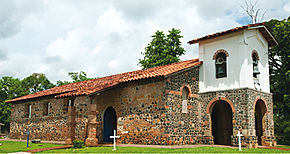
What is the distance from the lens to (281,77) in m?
21.9

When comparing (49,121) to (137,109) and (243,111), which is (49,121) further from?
(243,111)

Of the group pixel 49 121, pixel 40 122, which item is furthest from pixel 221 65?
pixel 40 122

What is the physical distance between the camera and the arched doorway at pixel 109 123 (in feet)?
58.9

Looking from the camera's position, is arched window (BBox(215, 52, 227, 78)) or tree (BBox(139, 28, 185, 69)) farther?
tree (BBox(139, 28, 185, 69))

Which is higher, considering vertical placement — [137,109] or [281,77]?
[281,77]

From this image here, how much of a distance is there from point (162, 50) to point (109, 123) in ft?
53.1

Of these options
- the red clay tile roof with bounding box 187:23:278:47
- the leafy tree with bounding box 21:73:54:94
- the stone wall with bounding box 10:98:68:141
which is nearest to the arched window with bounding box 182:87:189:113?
the red clay tile roof with bounding box 187:23:278:47

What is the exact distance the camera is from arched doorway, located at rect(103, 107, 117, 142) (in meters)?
18.0

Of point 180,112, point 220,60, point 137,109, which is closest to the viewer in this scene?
point 180,112

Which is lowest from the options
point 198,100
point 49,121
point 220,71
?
point 49,121

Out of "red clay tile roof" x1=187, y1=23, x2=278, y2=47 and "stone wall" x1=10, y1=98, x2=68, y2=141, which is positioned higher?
"red clay tile roof" x1=187, y1=23, x2=278, y2=47

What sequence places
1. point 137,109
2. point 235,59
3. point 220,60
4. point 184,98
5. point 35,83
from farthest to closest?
point 35,83
point 220,60
point 184,98
point 137,109
point 235,59

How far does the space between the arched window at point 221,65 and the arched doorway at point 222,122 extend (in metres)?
2.08

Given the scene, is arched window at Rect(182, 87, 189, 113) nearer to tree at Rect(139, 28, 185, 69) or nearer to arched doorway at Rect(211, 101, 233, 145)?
arched doorway at Rect(211, 101, 233, 145)
